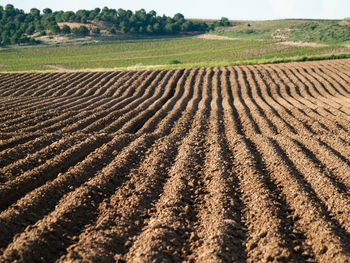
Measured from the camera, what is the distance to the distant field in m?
40.6

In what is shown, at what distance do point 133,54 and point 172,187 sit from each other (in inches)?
2013

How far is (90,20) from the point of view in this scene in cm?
9750

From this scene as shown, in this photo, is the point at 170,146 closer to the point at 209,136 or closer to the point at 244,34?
the point at 209,136

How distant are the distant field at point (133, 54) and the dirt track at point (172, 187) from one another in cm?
2478

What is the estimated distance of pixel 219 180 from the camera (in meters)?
6.23

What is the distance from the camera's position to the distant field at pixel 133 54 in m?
40.6

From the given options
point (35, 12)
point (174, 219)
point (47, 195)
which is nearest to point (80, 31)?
point (35, 12)

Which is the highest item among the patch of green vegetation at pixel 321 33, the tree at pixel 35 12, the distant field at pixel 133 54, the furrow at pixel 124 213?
the tree at pixel 35 12

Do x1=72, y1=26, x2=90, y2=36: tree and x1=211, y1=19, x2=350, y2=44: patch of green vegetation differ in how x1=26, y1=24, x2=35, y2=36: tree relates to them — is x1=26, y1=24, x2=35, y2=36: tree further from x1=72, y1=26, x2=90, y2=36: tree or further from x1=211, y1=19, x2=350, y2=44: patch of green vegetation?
x1=211, y1=19, x2=350, y2=44: patch of green vegetation

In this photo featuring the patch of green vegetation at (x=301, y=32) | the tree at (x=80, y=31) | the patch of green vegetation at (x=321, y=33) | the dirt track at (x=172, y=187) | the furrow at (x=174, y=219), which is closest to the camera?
the furrow at (x=174, y=219)

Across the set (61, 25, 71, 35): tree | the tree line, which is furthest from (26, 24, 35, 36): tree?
(61, 25, 71, 35): tree

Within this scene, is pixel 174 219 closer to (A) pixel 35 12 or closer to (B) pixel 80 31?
(B) pixel 80 31

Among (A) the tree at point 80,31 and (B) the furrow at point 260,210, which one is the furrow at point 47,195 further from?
(A) the tree at point 80,31

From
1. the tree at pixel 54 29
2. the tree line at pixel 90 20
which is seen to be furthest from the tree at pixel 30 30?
the tree at pixel 54 29
